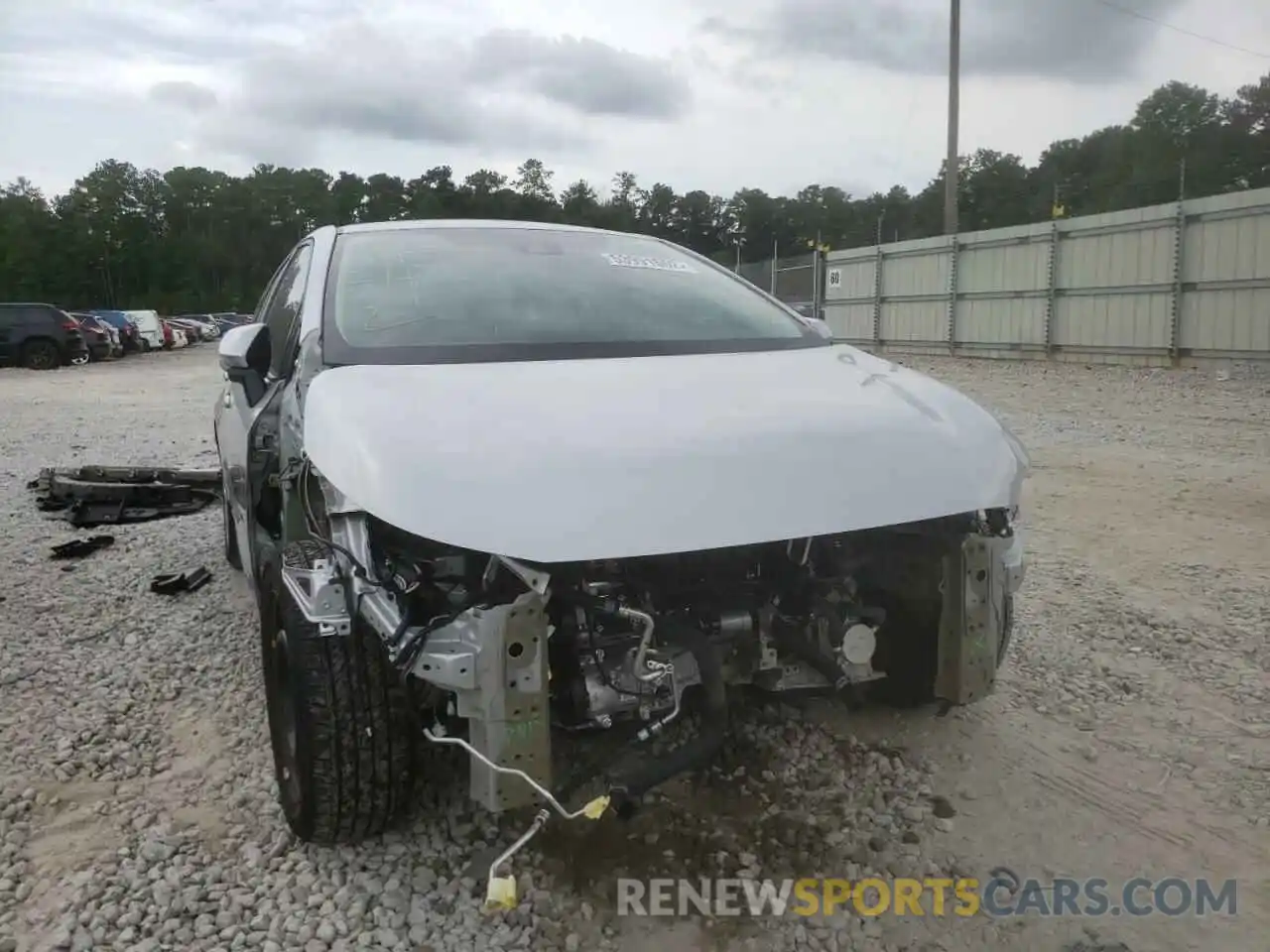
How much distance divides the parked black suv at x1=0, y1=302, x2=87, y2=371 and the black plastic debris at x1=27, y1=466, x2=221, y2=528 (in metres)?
18.3

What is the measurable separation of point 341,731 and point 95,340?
26752 mm

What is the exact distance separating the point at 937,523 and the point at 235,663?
8.96 ft

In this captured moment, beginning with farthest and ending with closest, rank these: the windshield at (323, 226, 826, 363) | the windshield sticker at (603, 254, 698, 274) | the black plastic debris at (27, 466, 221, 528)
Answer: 1. the black plastic debris at (27, 466, 221, 528)
2. the windshield sticker at (603, 254, 698, 274)
3. the windshield at (323, 226, 826, 363)

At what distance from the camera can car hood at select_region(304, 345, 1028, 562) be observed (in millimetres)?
2031

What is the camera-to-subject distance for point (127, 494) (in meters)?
6.71

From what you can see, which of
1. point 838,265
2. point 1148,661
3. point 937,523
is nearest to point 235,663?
point 937,523

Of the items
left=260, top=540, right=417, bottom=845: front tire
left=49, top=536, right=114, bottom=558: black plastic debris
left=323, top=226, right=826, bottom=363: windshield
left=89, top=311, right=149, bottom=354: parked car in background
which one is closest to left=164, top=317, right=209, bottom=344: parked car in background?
left=89, top=311, right=149, bottom=354: parked car in background

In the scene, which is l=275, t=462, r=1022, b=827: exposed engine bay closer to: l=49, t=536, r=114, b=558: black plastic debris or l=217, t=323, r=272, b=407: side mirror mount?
l=217, t=323, r=272, b=407: side mirror mount

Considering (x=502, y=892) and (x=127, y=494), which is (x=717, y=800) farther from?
(x=127, y=494)

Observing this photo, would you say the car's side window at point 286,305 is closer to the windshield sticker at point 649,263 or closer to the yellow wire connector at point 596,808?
the windshield sticker at point 649,263

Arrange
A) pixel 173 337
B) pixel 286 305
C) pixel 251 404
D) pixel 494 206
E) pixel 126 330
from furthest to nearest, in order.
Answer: pixel 494 206 < pixel 173 337 < pixel 126 330 < pixel 286 305 < pixel 251 404

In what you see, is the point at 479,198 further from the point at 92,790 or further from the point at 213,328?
the point at 92,790

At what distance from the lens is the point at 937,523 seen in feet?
8.59

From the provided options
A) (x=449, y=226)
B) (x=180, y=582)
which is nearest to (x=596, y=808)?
(x=449, y=226)
